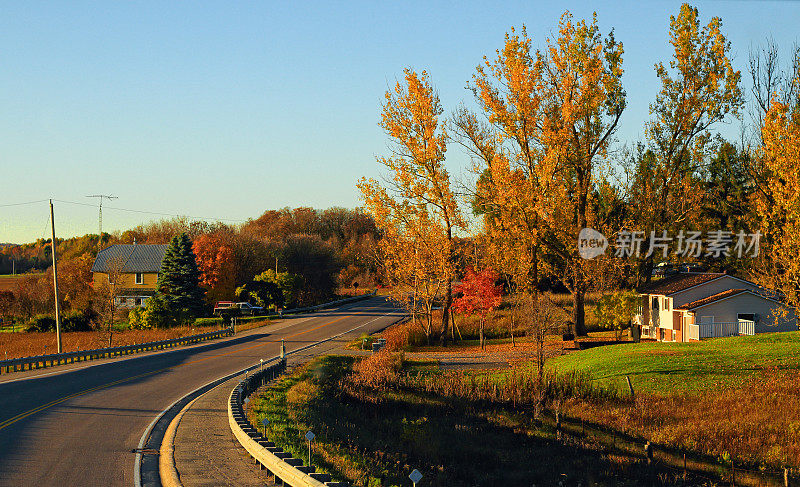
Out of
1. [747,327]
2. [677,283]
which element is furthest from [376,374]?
[677,283]

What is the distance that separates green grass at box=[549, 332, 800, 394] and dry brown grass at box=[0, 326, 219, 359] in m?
30.6

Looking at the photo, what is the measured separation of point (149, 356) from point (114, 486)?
81.4 ft

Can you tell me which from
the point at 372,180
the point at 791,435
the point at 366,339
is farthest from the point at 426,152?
the point at 791,435

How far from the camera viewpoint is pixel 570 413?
2470cm

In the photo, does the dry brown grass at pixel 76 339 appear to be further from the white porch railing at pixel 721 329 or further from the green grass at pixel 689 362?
the white porch railing at pixel 721 329

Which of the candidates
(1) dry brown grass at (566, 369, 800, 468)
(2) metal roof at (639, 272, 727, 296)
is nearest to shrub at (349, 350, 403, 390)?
(1) dry brown grass at (566, 369, 800, 468)

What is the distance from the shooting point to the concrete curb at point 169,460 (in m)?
12.9

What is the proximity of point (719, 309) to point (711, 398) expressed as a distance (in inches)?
796

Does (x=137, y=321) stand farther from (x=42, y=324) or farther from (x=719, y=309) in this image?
(x=719, y=309)

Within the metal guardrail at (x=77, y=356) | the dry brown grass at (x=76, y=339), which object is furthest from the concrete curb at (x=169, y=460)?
the dry brown grass at (x=76, y=339)

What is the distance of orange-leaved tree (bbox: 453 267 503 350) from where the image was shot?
42094 millimetres

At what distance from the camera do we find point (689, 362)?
100ft

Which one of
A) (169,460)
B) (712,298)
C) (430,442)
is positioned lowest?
(430,442)

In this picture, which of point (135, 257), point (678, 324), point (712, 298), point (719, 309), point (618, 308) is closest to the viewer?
point (712, 298)
